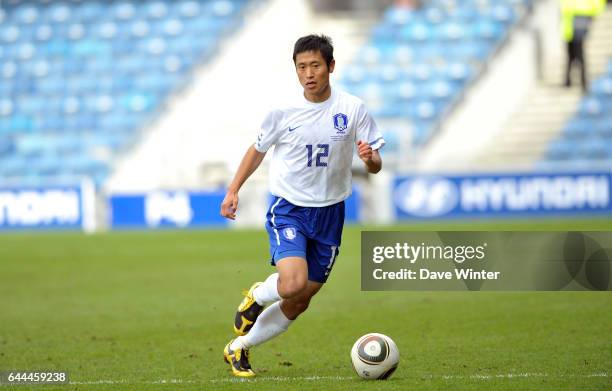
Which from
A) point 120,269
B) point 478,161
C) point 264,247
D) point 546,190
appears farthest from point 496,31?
point 120,269

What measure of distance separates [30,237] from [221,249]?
5912 mm

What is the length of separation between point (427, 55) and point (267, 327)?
69.2 feet

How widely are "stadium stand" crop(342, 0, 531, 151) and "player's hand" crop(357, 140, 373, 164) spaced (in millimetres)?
19530

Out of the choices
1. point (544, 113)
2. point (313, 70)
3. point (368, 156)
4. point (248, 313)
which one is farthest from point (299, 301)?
point (544, 113)

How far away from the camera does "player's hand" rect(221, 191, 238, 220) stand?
21.9 feet

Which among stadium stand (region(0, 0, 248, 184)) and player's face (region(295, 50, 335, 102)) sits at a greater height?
stadium stand (region(0, 0, 248, 184))

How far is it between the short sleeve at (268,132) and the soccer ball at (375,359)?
1.31m

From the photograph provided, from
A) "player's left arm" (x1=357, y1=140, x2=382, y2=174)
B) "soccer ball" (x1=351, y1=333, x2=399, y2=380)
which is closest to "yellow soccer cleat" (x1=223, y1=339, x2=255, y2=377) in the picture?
"soccer ball" (x1=351, y1=333, x2=399, y2=380)

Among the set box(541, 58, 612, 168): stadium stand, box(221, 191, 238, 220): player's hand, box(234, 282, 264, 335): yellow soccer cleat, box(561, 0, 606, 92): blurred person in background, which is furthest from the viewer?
box(541, 58, 612, 168): stadium stand

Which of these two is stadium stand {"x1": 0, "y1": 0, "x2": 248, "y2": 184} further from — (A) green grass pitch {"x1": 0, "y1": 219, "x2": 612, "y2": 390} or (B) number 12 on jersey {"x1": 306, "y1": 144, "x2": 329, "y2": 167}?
(B) number 12 on jersey {"x1": 306, "y1": 144, "x2": 329, "y2": 167}

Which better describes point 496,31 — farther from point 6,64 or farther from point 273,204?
point 273,204

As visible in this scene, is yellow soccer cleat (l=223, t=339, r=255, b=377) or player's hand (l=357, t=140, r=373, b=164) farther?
yellow soccer cleat (l=223, t=339, r=255, b=377)

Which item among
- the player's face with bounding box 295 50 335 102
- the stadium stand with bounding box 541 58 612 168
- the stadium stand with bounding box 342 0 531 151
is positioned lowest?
the player's face with bounding box 295 50 335 102

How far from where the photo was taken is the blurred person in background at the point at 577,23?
23.2 meters
